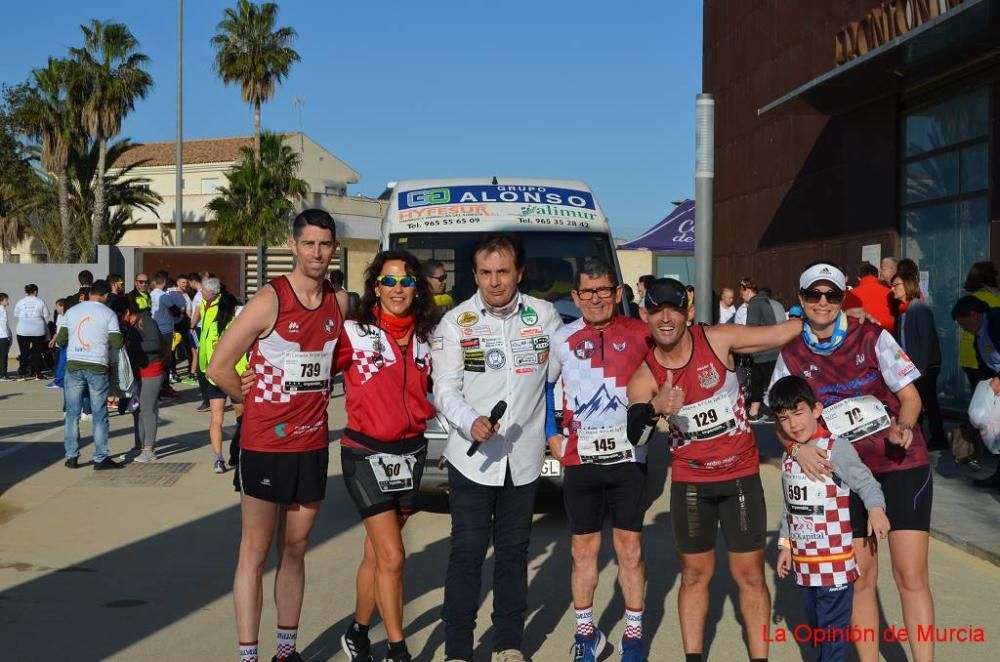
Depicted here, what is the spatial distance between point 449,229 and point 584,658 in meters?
5.41

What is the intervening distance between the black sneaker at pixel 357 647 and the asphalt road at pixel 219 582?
0.71 feet

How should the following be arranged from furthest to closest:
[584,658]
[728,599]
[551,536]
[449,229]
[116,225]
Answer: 1. [116,225]
2. [449,229]
3. [551,536]
4. [728,599]
5. [584,658]

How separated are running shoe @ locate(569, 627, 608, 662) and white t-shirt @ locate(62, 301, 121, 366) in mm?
7535

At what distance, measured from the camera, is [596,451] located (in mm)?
5629

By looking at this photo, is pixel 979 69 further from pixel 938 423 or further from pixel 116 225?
pixel 116 225

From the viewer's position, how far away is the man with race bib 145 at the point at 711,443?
5.12 m

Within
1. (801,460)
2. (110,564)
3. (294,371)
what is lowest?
(110,564)

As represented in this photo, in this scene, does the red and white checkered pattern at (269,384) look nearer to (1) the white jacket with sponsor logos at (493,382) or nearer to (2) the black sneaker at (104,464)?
(1) the white jacket with sponsor logos at (493,382)

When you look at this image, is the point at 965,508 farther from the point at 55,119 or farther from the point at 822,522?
the point at 55,119

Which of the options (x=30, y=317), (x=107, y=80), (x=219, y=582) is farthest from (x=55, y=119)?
(x=219, y=582)

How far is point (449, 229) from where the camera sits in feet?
33.9

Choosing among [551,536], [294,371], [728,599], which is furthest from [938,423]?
[294,371]

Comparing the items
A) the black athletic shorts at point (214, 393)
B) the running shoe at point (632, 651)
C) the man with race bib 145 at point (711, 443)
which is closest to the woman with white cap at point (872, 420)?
the man with race bib 145 at point (711, 443)

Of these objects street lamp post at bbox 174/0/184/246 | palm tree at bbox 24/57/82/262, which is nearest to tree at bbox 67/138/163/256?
palm tree at bbox 24/57/82/262
